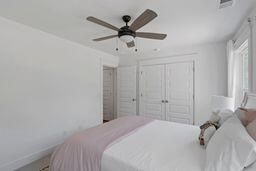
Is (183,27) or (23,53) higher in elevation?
(183,27)

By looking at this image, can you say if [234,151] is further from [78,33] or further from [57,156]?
[78,33]

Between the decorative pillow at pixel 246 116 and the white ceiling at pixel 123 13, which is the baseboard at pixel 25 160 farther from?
the decorative pillow at pixel 246 116

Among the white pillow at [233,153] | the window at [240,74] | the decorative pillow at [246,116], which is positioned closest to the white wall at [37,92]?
the white pillow at [233,153]

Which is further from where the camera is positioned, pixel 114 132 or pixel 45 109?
pixel 45 109

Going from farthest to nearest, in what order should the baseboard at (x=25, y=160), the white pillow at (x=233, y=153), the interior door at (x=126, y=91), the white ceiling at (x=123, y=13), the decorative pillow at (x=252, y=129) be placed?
the interior door at (x=126, y=91) < the baseboard at (x=25, y=160) < the white ceiling at (x=123, y=13) < the decorative pillow at (x=252, y=129) < the white pillow at (x=233, y=153)

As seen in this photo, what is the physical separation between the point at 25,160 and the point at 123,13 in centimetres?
289

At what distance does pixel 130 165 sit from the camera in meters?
1.16

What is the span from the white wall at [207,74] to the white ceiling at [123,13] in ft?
2.02

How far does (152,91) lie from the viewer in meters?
4.18

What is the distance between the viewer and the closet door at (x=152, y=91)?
159 inches

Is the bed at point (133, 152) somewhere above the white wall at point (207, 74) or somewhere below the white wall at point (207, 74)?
below

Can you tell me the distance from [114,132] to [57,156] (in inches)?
28.2

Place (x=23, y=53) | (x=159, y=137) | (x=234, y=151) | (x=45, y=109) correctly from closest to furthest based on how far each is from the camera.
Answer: (x=234, y=151) < (x=159, y=137) < (x=23, y=53) < (x=45, y=109)

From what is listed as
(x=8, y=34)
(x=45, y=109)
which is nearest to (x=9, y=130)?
(x=45, y=109)
